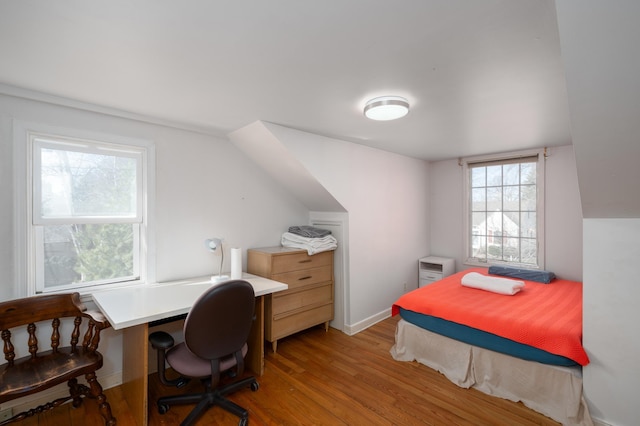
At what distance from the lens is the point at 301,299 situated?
3.14 meters

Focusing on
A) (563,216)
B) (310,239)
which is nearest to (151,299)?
(310,239)

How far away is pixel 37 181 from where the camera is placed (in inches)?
83.4

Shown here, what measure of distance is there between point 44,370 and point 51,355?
24 centimetres

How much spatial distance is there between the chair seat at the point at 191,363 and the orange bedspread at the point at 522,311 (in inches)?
68.1

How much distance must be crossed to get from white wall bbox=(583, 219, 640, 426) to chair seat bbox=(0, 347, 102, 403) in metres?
3.27

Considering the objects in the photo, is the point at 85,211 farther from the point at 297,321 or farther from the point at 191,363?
the point at 297,321

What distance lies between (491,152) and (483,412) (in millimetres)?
3241

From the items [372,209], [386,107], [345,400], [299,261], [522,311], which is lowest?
[345,400]

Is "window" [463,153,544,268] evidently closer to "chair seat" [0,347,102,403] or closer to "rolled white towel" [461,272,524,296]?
"rolled white towel" [461,272,524,296]

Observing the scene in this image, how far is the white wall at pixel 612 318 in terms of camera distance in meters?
1.79

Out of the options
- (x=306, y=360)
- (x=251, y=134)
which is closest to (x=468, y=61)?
(x=251, y=134)

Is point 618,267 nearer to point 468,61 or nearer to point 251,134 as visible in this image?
point 468,61

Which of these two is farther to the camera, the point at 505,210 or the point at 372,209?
the point at 505,210

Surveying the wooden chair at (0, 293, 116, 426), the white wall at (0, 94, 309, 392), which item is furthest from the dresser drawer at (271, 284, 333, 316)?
the wooden chair at (0, 293, 116, 426)
